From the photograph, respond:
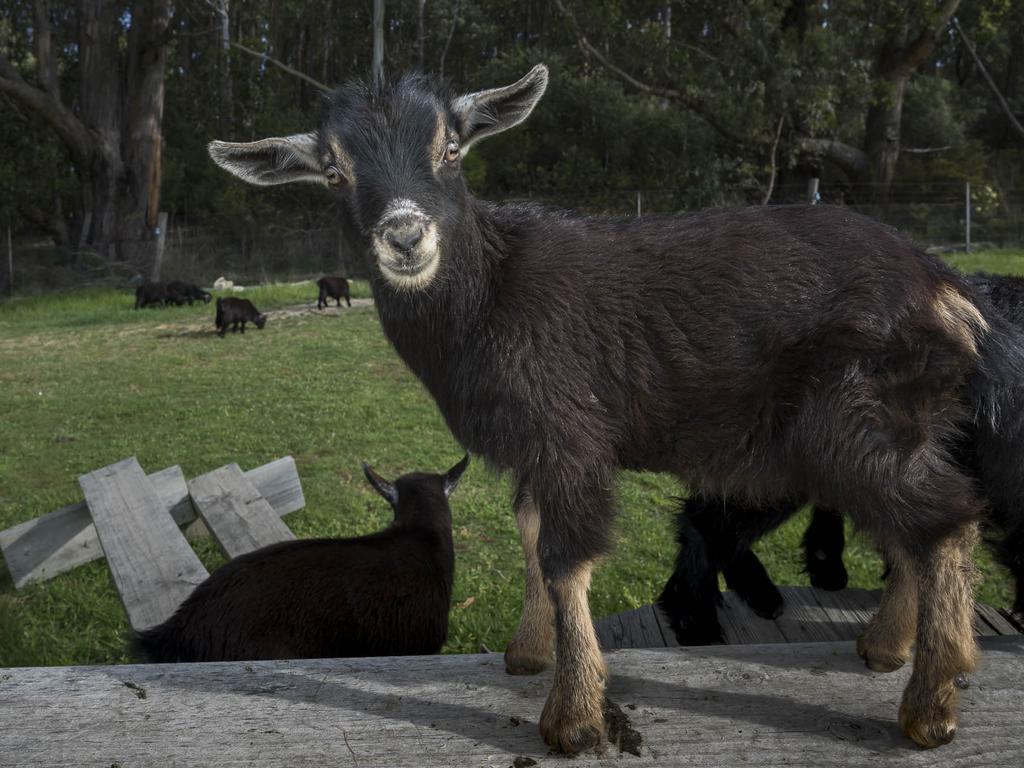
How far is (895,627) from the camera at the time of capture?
9.61 ft

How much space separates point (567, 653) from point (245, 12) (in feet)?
105

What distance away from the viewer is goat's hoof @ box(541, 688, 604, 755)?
2.50 m

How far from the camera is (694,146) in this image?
78.5ft

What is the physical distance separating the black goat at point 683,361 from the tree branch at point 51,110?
879 inches

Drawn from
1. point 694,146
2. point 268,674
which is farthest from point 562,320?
point 694,146

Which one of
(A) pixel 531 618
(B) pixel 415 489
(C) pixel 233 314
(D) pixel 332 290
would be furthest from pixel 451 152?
(D) pixel 332 290

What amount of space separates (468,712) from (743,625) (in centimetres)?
168

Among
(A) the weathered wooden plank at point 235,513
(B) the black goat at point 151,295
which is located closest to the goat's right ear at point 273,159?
(A) the weathered wooden plank at point 235,513

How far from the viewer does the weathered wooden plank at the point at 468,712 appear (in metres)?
2.47

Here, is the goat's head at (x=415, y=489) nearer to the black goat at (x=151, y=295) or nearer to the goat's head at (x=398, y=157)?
the goat's head at (x=398, y=157)

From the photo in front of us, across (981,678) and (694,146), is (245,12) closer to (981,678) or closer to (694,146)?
(694,146)

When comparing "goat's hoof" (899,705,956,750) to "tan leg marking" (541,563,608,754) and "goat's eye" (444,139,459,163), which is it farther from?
"goat's eye" (444,139,459,163)

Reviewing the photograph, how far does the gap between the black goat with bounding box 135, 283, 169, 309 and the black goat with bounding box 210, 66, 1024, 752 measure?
15.9m

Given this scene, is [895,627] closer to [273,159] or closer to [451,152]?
[451,152]
